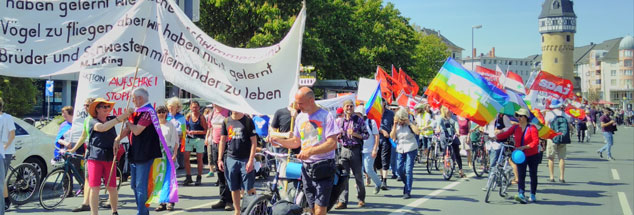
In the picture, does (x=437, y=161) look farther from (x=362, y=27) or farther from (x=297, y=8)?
(x=362, y=27)

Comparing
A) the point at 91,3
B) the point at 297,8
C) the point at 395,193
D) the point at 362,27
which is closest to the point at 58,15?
the point at 91,3

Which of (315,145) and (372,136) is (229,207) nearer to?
(372,136)

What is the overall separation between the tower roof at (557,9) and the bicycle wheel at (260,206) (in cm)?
14599

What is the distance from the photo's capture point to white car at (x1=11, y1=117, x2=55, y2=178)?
1066 centimetres

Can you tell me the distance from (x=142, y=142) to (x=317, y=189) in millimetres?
2334

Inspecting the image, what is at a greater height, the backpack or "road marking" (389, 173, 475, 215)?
the backpack

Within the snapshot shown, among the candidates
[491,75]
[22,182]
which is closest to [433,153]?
[491,75]

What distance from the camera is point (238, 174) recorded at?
793 centimetres

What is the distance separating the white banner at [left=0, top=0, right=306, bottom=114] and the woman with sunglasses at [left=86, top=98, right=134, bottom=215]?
87cm

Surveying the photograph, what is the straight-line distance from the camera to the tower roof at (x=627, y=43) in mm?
151750

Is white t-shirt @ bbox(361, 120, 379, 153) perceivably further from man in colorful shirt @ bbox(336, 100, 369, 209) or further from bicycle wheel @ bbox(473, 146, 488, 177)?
bicycle wheel @ bbox(473, 146, 488, 177)

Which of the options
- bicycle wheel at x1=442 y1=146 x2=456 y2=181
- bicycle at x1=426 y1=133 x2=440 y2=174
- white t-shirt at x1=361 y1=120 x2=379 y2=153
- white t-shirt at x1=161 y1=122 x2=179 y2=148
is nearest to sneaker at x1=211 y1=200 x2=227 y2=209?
white t-shirt at x1=161 y1=122 x2=179 y2=148

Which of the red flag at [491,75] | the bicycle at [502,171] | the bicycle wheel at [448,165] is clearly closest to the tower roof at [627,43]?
the red flag at [491,75]

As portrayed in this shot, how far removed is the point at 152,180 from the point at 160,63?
1.48m
